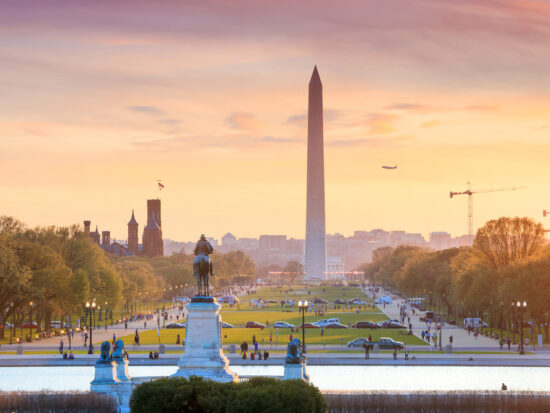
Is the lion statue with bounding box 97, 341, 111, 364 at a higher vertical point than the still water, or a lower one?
higher

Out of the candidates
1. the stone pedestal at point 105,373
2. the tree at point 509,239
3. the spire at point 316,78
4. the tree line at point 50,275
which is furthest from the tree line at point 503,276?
the spire at point 316,78

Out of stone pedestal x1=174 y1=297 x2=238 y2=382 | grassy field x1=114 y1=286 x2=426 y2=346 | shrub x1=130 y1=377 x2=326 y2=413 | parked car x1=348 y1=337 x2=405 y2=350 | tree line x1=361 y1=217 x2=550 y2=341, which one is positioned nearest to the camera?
shrub x1=130 y1=377 x2=326 y2=413

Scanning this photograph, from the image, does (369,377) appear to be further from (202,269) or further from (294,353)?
(294,353)

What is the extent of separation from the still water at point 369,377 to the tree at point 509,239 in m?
44.8

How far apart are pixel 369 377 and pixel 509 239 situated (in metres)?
55.1

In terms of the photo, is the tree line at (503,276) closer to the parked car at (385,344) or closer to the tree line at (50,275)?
the parked car at (385,344)

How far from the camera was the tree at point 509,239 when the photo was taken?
102562mm

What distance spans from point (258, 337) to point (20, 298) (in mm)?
22222

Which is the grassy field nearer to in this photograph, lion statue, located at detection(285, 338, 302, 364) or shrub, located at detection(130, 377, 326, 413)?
lion statue, located at detection(285, 338, 302, 364)

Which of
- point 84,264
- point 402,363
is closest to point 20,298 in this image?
point 84,264

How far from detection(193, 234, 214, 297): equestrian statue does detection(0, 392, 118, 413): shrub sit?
6031mm

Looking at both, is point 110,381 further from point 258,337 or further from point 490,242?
point 490,242

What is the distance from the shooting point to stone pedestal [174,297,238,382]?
1544 inches

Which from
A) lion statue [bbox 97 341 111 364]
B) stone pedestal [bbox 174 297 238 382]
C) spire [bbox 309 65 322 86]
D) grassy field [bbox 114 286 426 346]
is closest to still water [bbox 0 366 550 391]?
lion statue [bbox 97 341 111 364]
